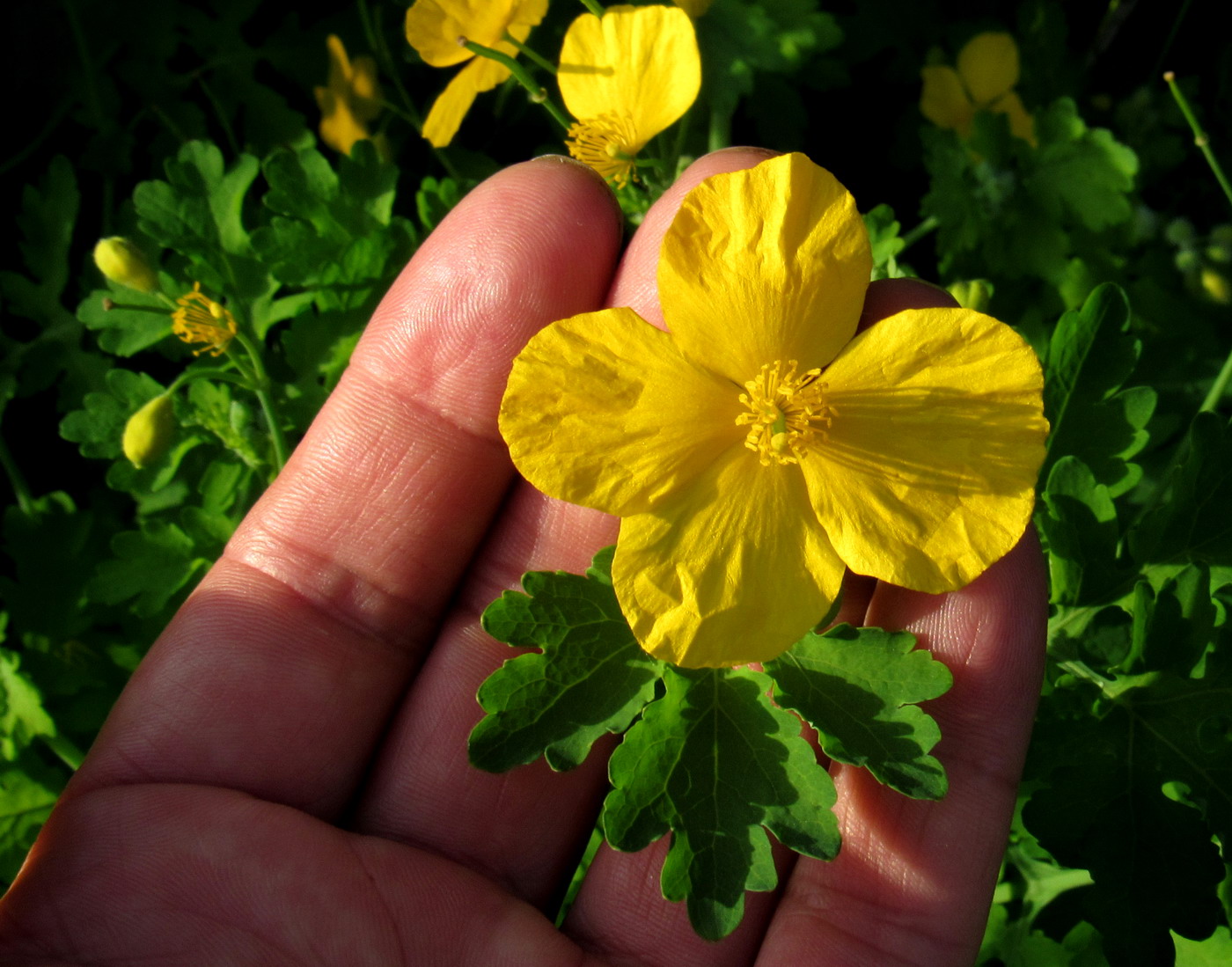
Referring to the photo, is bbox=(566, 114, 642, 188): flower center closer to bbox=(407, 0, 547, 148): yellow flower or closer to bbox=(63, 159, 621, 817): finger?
bbox=(63, 159, 621, 817): finger

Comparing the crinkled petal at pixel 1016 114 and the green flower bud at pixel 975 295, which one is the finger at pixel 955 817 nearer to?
the green flower bud at pixel 975 295

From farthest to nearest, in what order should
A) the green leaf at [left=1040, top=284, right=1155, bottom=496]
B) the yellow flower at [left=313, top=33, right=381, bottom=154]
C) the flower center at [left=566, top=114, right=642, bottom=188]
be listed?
the yellow flower at [left=313, top=33, right=381, bottom=154] < the flower center at [left=566, top=114, right=642, bottom=188] < the green leaf at [left=1040, top=284, right=1155, bottom=496]

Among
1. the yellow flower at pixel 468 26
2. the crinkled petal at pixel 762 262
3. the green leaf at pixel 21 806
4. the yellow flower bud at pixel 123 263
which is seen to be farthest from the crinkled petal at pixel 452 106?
the green leaf at pixel 21 806

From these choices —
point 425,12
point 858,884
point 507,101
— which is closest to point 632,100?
point 425,12

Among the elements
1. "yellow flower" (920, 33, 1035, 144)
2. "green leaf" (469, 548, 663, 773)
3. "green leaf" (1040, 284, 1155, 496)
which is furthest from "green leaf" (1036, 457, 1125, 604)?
"yellow flower" (920, 33, 1035, 144)

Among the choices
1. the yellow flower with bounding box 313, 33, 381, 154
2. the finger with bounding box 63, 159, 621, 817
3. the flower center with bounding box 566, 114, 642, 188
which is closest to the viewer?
the finger with bounding box 63, 159, 621, 817

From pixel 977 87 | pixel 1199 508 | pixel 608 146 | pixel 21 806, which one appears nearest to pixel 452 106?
pixel 608 146

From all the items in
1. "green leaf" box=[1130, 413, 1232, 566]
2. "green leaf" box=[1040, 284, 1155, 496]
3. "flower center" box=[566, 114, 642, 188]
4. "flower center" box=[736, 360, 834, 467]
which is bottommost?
"green leaf" box=[1130, 413, 1232, 566]

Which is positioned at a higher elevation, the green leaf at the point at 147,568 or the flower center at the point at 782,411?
the flower center at the point at 782,411
